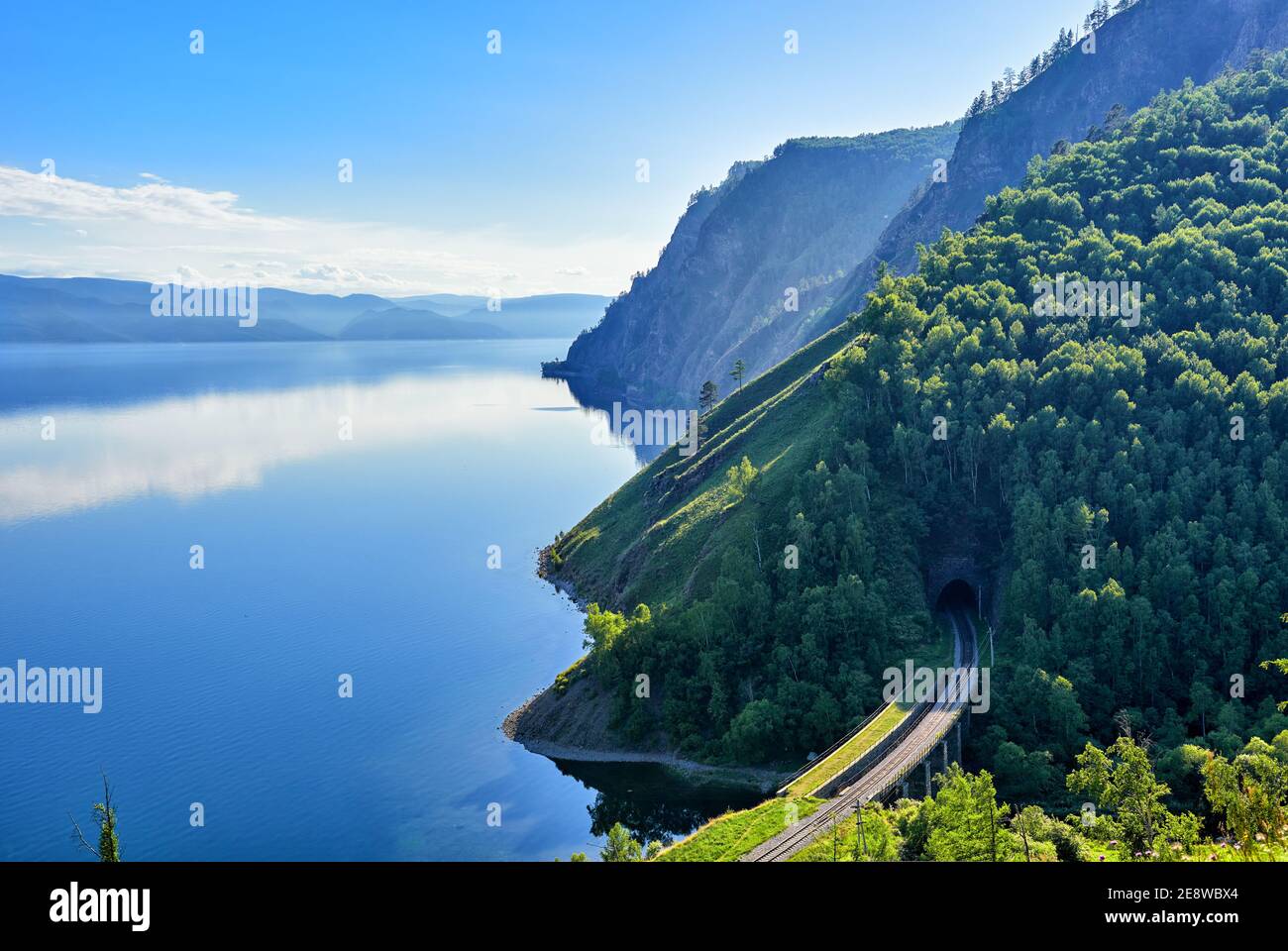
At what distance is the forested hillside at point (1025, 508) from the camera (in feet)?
290

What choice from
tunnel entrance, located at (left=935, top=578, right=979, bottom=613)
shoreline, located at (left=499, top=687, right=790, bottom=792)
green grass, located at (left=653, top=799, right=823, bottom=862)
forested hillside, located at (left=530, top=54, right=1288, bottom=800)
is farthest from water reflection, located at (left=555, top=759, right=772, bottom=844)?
tunnel entrance, located at (left=935, top=578, right=979, bottom=613)

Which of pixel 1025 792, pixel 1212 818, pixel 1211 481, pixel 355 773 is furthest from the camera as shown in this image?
pixel 1211 481

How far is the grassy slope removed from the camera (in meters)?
114

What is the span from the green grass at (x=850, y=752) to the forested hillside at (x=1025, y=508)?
5581 millimetres

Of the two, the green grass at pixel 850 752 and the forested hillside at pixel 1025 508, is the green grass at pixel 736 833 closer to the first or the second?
the green grass at pixel 850 752

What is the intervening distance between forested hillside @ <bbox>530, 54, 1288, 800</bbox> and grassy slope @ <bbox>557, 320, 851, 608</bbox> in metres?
0.56

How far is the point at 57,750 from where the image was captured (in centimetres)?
8844

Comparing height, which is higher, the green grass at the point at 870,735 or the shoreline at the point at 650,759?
the green grass at the point at 870,735

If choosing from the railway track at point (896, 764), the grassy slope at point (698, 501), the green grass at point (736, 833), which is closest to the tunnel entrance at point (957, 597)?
the railway track at point (896, 764)

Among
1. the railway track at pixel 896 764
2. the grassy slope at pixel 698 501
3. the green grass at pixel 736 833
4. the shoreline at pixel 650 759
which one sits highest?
the grassy slope at pixel 698 501

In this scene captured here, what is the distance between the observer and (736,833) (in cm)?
6612

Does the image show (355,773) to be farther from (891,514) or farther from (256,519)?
(256,519)

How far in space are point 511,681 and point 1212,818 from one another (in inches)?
2634
